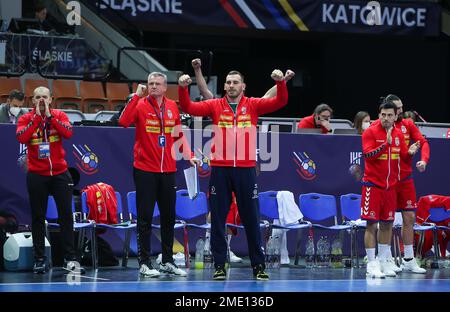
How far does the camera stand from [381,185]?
34.6 ft

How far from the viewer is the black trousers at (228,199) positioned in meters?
9.71

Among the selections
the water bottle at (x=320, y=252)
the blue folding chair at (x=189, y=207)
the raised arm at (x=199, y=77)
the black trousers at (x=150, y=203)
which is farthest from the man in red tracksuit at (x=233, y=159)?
the water bottle at (x=320, y=252)

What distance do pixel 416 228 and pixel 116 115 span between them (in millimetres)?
4022

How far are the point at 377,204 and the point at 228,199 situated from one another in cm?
175

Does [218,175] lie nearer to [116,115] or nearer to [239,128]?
[239,128]

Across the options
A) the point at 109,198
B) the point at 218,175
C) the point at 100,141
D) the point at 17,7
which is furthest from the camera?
the point at 17,7

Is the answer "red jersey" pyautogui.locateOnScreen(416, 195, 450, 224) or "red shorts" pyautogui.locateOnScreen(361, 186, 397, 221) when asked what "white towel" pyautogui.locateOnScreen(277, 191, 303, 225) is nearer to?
"red shorts" pyautogui.locateOnScreen(361, 186, 397, 221)

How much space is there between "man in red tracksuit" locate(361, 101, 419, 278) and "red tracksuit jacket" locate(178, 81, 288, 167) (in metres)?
1.34

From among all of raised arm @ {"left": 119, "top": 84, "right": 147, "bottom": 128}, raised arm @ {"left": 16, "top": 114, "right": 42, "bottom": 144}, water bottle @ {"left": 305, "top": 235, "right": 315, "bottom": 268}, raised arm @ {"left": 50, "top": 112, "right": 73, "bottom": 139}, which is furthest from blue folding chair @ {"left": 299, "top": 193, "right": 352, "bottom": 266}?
raised arm @ {"left": 16, "top": 114, "right": 42, "bottom": 144}

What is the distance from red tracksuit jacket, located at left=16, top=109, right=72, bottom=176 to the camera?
10250mm

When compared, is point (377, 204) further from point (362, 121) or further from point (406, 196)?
point (362, 121)

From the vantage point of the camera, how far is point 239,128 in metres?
9.81

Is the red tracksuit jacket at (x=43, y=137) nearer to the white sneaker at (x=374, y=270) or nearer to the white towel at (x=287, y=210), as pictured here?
the white towel at (x=287, y=210)
